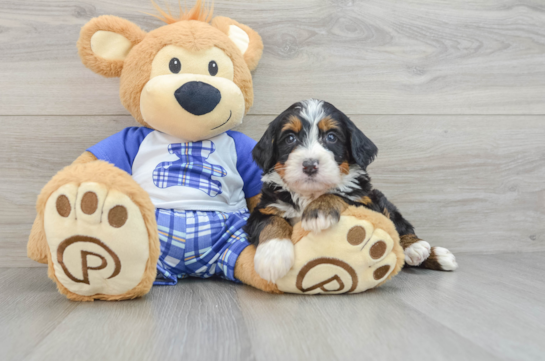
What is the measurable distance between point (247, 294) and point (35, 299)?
0.73m

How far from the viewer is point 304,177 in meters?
1.38

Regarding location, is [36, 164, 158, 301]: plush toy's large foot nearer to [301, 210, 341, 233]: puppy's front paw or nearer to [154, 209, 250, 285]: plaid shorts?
[154, 209, 250, 285]: plaid shorts

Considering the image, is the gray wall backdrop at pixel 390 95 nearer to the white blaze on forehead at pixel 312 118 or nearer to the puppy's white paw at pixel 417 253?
the puppy's white paw at pixel 417 253

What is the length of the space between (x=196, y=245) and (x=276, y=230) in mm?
361

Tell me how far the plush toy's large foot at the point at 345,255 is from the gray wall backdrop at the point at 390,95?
2.81 feet

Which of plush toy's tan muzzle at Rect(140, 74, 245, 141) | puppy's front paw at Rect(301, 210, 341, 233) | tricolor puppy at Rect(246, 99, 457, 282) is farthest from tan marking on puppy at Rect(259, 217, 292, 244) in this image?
plush toy's tan muzzle at Rect(140, 74, 245, 141)

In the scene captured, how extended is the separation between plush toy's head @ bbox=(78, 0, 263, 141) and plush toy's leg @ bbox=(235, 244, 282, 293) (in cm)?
51

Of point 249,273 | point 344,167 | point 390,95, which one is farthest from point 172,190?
point 390,95

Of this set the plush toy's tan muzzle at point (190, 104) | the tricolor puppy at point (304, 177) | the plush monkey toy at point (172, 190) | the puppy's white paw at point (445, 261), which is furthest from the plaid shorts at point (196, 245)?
the puppy's white paw at point (445, 261)

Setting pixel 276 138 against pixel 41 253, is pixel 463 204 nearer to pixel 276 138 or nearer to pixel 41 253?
pixel 276 138

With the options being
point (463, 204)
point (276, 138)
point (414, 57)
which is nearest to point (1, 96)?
point (276, 138)

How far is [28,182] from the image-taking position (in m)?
2.01

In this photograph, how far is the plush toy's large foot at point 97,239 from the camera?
122 cm

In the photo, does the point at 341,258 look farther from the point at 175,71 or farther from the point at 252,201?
the point at 175,71
